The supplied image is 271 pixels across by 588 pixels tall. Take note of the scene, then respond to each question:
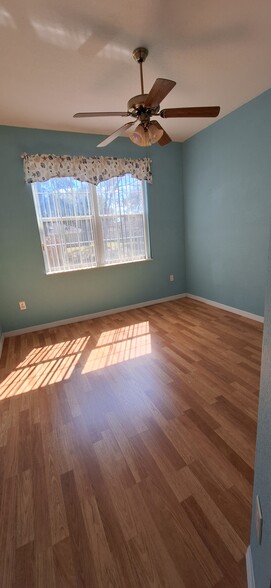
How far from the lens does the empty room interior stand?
39.2 inches

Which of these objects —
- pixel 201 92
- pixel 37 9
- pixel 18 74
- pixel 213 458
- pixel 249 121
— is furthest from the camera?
pixel 249 121

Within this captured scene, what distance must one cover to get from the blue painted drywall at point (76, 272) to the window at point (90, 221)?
13 cm

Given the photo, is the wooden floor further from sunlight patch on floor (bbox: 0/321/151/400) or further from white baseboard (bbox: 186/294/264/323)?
white baseboard (bbox: 186/294/264/323)

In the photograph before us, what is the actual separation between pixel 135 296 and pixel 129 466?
2.83m

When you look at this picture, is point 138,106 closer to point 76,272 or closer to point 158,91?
point 158,91

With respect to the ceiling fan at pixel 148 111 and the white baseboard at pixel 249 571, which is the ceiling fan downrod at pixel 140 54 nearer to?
the ceiling fan at pixel 148 111

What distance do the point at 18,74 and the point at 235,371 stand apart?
3.07 m

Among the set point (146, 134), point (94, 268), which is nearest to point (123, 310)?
point (94, 268)

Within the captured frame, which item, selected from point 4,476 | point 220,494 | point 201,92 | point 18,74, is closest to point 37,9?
point 18,74

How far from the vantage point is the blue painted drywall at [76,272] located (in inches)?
118

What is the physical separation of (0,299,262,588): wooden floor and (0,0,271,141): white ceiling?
2542mm

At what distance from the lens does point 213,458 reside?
132 centimetres

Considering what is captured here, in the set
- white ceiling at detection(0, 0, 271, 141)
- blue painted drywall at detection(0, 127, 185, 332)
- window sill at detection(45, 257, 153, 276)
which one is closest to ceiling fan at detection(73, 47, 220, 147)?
white ceiling at detection(0, 0, 271, 141)

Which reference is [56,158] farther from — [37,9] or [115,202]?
[37,9]
